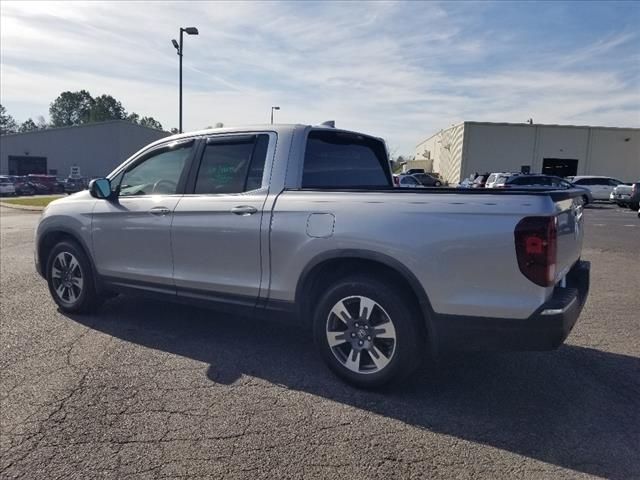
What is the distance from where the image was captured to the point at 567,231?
343 cm

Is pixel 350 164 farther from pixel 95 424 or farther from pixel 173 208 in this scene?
pixel 95 424

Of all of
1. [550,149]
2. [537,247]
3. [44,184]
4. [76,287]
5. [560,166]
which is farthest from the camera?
[560,166]

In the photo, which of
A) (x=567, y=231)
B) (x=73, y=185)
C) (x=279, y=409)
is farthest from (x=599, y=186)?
(x=73, y=185)

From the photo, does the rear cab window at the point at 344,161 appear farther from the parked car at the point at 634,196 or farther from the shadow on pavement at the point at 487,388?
the parked car at the point at 634,196

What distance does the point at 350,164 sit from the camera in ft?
15.7

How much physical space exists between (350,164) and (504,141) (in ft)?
151

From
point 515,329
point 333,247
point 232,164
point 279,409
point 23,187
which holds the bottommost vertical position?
point 23,187

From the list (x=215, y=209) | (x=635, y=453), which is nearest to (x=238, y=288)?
(x=215, y=209)

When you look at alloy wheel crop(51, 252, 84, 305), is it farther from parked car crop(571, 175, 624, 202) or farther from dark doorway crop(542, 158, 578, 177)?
dark doorway crop(542, 158, 578, 177)

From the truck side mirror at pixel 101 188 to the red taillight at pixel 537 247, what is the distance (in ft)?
12.5

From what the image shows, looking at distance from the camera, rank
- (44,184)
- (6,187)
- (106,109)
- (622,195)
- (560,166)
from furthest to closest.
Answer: (106,109) → (560,166) → (44,184) → (6,187) → (622,195)

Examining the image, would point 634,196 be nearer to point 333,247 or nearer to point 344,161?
point 344,161

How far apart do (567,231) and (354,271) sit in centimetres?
→ 148

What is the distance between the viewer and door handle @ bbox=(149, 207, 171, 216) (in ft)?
14.9
